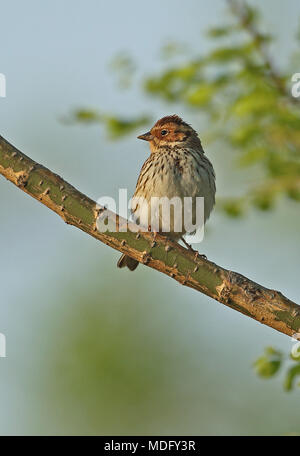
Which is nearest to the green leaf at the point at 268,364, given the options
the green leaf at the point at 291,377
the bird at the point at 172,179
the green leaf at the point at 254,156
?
the green leaf at the point at 291,377

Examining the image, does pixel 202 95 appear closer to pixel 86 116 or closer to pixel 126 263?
pixel 86 116

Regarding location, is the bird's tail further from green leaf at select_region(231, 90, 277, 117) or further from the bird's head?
green leaf at select_region(231, 90, 277, 117)

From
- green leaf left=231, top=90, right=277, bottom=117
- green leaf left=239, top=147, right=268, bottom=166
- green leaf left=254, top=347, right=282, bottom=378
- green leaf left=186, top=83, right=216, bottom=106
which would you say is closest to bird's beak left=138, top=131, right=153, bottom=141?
green leaf left=186, top=83, right=216, bottom=106

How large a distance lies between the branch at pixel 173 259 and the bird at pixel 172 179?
160cm

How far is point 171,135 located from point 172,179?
0.82m

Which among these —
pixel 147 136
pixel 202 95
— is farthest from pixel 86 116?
pixel 147 136

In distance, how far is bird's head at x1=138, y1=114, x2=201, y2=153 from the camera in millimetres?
6648

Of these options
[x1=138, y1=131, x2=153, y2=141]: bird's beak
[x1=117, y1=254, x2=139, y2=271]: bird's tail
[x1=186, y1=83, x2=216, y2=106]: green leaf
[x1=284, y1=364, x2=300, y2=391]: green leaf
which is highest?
[x1=138, y1=131, x2=153, y2=141]: bird's beak

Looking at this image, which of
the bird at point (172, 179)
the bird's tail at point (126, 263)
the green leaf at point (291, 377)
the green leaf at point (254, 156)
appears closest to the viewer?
the green leaf at point (291, 377)

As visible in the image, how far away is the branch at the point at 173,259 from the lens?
167 inches

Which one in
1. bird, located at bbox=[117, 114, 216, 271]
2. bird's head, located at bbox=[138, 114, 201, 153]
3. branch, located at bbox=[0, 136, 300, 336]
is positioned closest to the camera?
branch, located at bbox=[0, 136, 300, 336]

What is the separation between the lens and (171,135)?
671cm

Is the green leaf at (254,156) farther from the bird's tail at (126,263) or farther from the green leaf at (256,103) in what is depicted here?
the bird's tail at (126,263)
